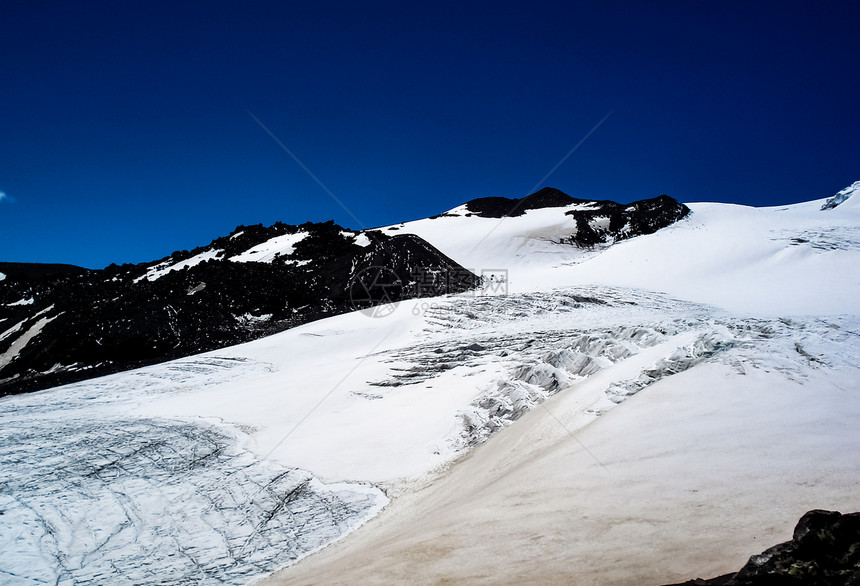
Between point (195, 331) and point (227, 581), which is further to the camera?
point (195, 331)

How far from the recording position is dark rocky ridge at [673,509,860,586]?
302cm

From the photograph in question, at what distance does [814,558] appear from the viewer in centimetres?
311

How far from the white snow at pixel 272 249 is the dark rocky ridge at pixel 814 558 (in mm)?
29129

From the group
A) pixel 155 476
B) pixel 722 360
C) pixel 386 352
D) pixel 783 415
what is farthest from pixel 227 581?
pixel 386 352

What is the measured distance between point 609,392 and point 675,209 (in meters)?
31.9

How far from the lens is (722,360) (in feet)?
25.6

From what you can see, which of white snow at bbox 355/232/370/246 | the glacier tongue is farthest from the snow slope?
the glacier tongue

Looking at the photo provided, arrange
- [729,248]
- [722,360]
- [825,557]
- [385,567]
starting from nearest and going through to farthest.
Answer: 1. [825,557]
2. [385,567]
3. [722,360]
4. [729,248]

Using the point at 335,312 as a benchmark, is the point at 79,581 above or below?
below

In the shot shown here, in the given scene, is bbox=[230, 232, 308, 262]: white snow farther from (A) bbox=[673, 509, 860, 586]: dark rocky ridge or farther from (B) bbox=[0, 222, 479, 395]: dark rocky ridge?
(A) bbox=[673, 509, 860, 586]: dark rocky ridge

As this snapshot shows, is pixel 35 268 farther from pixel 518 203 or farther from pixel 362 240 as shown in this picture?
pixel 518 203

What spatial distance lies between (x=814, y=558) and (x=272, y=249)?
102 feet

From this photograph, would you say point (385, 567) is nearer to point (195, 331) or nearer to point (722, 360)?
point (722, 360)

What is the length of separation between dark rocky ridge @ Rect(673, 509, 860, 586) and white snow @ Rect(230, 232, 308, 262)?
29.1m
